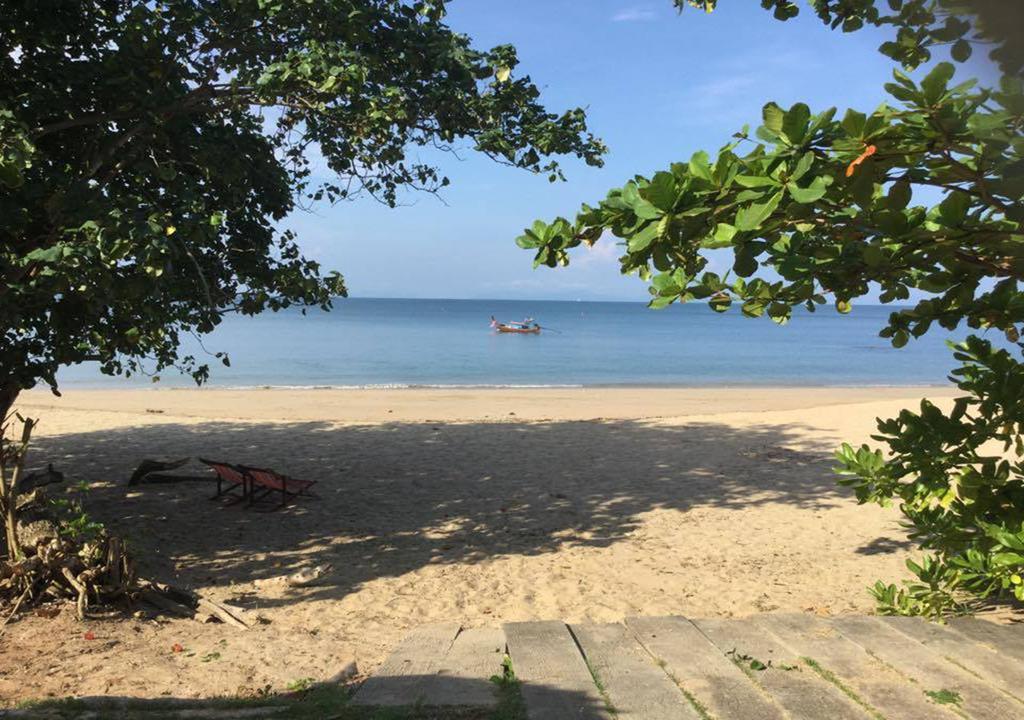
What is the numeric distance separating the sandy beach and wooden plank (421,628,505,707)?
58 cm

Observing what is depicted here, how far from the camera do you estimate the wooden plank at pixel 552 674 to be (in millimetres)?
3250

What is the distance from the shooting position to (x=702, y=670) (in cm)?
369

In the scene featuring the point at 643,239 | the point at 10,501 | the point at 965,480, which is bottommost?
the point at 10,501

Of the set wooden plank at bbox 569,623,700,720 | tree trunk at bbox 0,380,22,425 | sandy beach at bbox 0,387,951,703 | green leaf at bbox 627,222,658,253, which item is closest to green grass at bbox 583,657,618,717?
wooden plank at bbox 569,623,700,720

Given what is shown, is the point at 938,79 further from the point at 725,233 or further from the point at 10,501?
the point at 10,501

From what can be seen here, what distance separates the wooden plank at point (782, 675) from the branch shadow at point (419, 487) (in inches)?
109

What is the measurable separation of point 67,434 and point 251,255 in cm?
763

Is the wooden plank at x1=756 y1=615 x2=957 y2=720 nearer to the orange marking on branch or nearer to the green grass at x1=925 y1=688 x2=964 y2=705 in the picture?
the green grass at x1=925 y1=688 x2=964 y2=705

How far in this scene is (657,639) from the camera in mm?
4156

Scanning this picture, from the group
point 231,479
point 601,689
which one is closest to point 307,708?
point 601,689

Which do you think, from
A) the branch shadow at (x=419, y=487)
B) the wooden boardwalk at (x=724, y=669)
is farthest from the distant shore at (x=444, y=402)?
the wooden boardwalk at (x=724, y=669)

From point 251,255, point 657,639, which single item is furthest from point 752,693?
point 251,255

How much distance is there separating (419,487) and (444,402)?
11.0 m

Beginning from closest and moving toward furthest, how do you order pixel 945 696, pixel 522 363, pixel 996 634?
1. pixel 945 696
2. pixel 996 634
3. pixel 522 363
